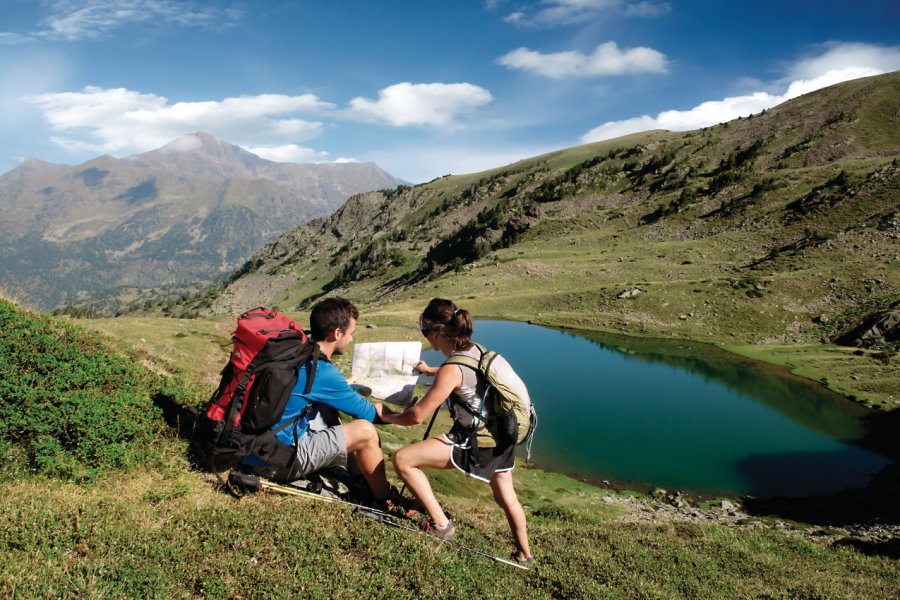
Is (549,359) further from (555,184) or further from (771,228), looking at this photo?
(555,184)

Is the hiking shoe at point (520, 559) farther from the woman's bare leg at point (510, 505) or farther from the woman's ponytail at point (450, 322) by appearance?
the woman's ponytail at point (450, 322)

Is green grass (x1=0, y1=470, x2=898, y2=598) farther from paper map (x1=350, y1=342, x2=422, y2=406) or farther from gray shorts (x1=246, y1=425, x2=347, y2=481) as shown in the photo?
paper map (x1=350, y1=342, x2=422, y2=406)

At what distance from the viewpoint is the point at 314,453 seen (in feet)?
24.5

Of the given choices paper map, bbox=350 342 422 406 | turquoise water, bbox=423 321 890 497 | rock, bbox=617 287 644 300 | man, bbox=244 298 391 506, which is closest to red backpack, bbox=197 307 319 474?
man, bbox=244 298 391 506

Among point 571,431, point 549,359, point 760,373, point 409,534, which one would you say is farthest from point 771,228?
point 409,534

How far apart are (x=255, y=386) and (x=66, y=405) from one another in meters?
3.91

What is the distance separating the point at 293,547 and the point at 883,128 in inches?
5829

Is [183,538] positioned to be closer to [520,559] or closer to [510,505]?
[510,505]

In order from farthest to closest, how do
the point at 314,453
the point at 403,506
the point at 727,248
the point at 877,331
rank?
the point at 727,248 → the point at 877,331 → the point at 403,506 → the point at 314,453

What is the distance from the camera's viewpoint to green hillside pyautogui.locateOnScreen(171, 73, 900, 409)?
55500 mm

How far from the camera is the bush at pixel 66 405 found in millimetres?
7246

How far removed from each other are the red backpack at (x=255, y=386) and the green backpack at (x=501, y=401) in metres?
2.21

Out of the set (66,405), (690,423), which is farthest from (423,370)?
(690,423)

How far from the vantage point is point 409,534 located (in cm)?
734
